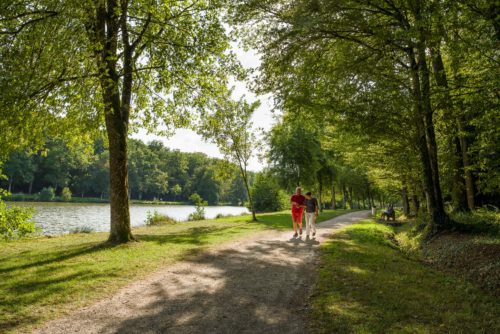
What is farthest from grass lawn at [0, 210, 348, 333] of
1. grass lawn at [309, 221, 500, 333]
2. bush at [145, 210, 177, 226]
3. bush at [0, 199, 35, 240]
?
bush at [145, 210, 177, 226]

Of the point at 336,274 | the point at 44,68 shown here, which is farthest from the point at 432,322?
the point at 44,68

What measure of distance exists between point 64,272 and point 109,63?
294 inches

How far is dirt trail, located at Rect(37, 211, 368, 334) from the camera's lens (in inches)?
204

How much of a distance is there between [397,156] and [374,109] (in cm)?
553

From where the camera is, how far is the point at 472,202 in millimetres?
16125

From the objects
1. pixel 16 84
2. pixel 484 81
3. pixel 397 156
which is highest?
pixel 16 84

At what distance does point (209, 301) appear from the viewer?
20.7 ft

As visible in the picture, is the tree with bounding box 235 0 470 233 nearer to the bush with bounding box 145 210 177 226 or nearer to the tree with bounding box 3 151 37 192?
the bush with bounding box 145 210 177 226

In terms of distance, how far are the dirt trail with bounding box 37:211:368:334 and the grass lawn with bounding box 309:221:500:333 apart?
50 cm

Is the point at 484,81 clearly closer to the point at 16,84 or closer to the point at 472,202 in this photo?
the point at 472,202

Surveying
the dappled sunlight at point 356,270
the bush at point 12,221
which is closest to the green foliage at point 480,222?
the dappled sunlight at point 356,270

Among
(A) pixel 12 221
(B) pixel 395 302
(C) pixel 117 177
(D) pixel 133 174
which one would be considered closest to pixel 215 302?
(B) pixel 395 302

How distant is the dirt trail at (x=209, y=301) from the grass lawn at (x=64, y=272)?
1.62 ft

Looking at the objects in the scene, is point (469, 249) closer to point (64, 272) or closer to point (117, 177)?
point (64, 272)
